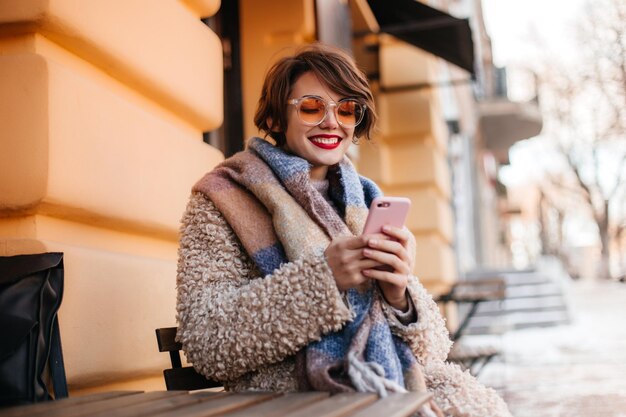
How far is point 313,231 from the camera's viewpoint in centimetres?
A: 194

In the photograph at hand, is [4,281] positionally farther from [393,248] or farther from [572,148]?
[572,148]

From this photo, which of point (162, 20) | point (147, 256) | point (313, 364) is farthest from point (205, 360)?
point (162, 20)

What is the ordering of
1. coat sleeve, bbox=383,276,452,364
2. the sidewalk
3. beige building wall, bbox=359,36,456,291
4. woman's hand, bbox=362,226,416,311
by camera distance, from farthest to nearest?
beige building wall, bbox=359,36,456,291
the sidewalk
coat sleeve, bbox=383,276,452,364
woman's hand, bbox=362,226,416,311

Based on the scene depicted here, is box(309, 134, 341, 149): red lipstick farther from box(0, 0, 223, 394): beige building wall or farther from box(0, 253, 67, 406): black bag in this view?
box(0, 253, 67, 406): black bag

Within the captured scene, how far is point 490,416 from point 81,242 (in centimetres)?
115

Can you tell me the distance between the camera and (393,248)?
177 centimetres

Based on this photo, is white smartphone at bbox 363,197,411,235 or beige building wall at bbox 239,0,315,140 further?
beige building wall at bbox 239,0,315,140

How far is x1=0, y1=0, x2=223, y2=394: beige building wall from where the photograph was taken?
2.00 m

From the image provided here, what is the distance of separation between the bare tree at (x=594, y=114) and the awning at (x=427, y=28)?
3952 mm

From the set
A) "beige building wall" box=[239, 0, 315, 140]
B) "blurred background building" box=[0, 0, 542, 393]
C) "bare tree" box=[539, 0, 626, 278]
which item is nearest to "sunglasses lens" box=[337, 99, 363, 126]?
"blurred background building" box=[0, 0, 542, 393]

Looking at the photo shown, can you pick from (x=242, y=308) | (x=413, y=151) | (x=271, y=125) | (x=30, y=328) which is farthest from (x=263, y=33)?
(x=30, y=328)

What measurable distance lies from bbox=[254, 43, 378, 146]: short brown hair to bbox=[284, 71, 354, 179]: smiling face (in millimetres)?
21

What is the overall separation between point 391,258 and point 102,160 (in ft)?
3.06

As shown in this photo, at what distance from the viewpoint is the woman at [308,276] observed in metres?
1.78
